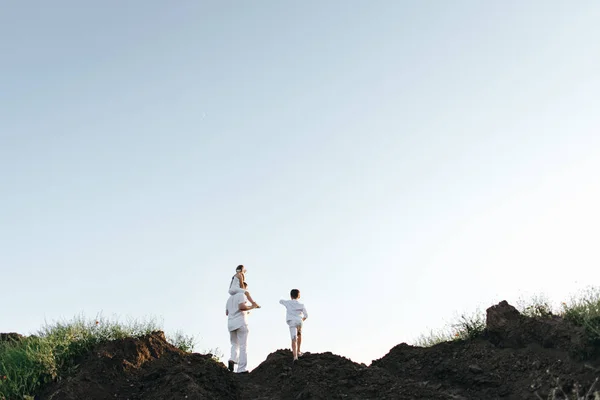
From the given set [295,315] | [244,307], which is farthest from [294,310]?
[244,307]

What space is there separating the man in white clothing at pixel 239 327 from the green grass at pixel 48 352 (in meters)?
1.74

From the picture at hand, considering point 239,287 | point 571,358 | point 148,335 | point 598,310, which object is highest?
point 239,287

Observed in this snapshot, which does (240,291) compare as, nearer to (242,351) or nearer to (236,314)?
(236,314)

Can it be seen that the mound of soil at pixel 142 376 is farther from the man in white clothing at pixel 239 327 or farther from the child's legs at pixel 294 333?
the child's legs at pixel 294 333

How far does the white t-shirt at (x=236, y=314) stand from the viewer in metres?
12.7

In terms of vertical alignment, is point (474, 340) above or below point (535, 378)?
above

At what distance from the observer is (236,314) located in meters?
12.8

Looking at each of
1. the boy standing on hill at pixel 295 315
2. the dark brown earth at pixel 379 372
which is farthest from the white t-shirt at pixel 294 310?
the dark brown earth at pixel 379 372

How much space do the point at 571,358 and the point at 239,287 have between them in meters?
6.57

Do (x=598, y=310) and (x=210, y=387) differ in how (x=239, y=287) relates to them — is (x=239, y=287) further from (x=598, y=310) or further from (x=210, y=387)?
(x=598, y=310)

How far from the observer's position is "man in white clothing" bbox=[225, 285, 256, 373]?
1270cm

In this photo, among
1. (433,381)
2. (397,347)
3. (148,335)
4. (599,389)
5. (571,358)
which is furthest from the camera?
(397,347)

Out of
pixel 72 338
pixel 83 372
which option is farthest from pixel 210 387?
pixel 72 338

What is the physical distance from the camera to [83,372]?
10719 millimetres
